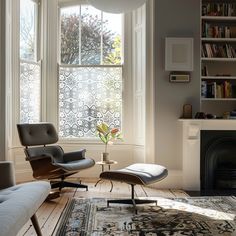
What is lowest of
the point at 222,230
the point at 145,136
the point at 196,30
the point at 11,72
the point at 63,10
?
the point at 222,230

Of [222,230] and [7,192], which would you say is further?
[222,230]

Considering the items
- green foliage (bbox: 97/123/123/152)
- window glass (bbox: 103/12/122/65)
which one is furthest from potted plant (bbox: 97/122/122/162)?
window glass (bbox: 103/12/122/65)

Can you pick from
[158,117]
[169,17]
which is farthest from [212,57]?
[158,117]

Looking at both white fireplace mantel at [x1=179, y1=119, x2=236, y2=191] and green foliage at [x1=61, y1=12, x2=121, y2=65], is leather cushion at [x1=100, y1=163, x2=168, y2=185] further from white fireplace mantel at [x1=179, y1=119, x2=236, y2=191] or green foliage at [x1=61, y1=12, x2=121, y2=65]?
green foliage at [x1=61, y1=12, x2=121, y2=65]

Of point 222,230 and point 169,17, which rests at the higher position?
point 169,17

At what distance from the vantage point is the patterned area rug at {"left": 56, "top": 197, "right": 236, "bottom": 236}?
2900 mm

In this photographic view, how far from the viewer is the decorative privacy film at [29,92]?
5172mm

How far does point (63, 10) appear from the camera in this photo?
5.65m

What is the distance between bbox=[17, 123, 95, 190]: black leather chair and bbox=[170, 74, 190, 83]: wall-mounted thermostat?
5.36 ft

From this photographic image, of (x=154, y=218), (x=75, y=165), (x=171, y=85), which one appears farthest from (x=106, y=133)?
(x=154, y=218)

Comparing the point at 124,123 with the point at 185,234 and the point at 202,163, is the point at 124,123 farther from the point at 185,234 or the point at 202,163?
the point at 185,234

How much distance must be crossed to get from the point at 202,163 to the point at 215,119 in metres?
0.66

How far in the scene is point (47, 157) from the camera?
4078 mm

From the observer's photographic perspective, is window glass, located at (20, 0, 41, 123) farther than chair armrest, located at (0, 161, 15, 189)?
Yes
